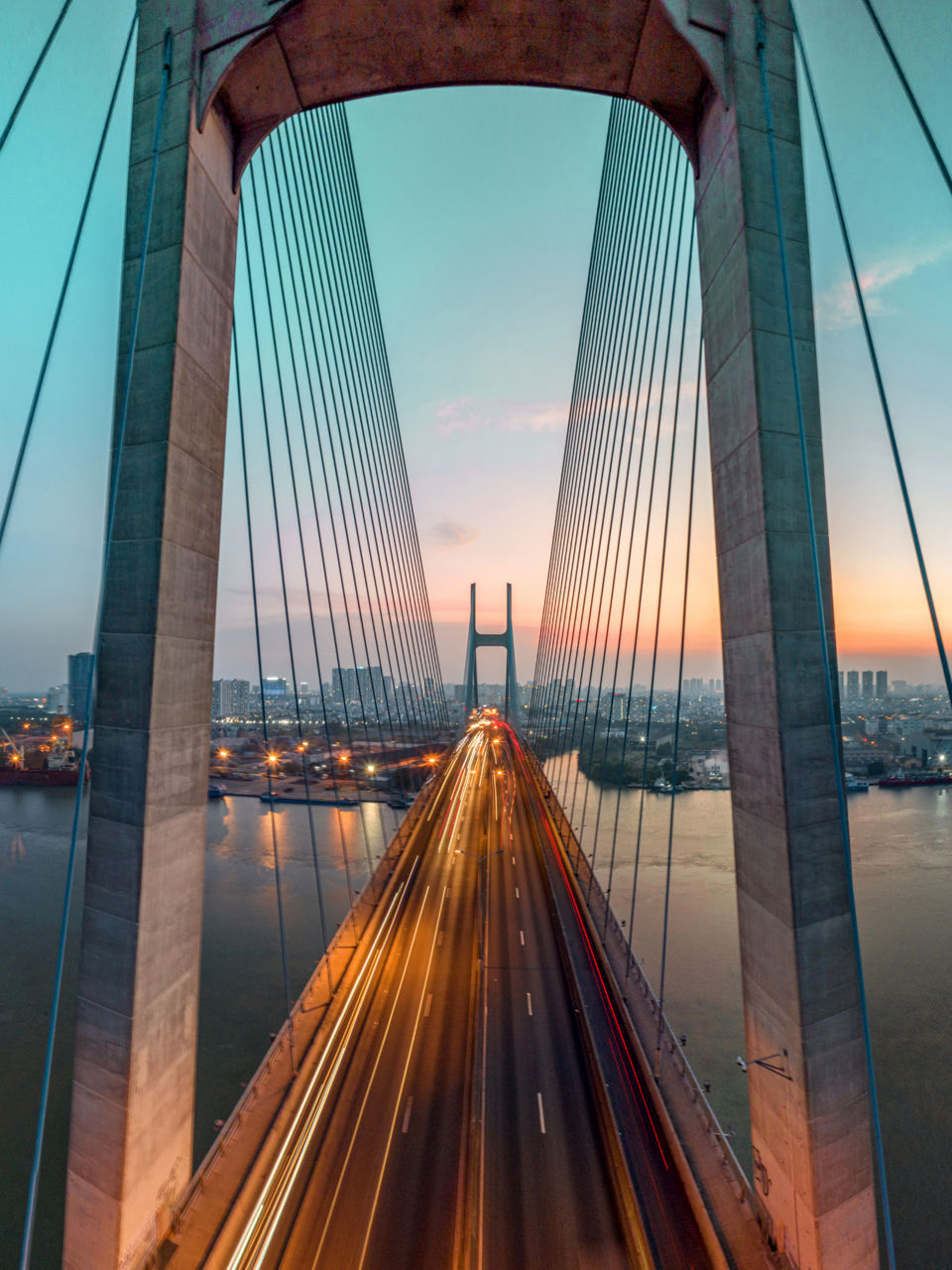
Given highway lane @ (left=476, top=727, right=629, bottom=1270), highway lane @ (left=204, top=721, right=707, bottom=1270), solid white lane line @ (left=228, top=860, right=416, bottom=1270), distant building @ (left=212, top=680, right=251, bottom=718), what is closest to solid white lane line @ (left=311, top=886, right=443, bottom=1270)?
highway lane @ (left=204, top=721, right=707, bottom=1270)

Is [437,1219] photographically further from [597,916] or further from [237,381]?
[237,381]

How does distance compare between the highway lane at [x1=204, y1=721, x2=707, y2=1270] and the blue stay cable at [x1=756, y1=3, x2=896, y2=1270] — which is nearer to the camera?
the blue stay cable at [x1=756, y1=3, x2=896, y2=1270]

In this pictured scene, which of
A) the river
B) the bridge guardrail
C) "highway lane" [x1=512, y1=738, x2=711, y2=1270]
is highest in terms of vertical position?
the bridge guardrail

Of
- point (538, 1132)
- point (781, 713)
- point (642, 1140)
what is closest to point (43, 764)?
point (538, 1132)

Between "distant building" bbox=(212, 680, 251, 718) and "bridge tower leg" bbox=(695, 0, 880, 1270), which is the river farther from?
"distant building" bbox=(212, 680, 251, 718)

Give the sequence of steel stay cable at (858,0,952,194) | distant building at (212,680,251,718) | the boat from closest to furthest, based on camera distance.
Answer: steel stay cable at (858,0,952,194)
the boat
distant building at (212,680,251,718)

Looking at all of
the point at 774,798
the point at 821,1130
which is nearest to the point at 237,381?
the point at 774,798
